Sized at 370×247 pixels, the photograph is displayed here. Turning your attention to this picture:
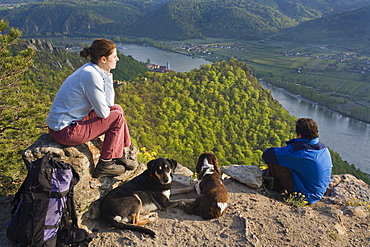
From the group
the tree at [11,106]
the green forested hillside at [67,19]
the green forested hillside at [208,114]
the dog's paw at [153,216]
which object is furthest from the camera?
the green forested hillside at [67,19]

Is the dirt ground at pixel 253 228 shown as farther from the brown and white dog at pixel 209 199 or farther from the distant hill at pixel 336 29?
the distant hill at pixel 336 29

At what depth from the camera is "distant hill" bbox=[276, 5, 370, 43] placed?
101688 millimetres

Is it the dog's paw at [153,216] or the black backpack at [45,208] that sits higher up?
the black backpack at [45,208]

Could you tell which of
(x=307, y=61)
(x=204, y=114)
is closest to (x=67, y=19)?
(x=307, y=61)

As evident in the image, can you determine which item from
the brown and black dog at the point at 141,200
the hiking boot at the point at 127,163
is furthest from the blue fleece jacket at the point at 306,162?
the hiking boot at the point at 127,163

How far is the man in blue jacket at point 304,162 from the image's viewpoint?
507 centimetres

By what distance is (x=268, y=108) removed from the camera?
29438 millimetres

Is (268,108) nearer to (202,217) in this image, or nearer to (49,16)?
(202,217)

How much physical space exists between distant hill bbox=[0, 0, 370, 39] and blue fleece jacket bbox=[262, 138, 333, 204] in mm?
116464

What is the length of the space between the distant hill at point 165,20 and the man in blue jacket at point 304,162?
382 feet

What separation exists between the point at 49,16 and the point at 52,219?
144569mm

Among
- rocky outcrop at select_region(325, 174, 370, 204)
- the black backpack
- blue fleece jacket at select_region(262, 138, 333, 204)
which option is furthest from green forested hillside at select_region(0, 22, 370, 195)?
the black backpack

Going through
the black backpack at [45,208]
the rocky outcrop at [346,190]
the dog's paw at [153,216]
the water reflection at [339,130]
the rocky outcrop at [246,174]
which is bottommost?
the water reflection at [339,130]

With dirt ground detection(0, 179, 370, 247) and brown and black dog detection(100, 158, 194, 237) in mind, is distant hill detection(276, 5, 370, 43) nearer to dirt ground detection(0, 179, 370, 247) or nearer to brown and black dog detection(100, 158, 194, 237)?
dirt ground detection(0, 179, 370, 247)
